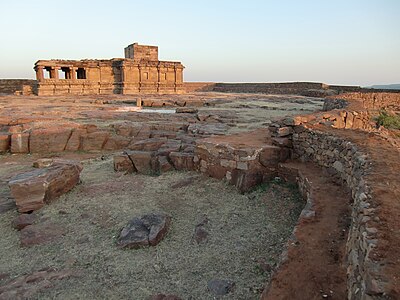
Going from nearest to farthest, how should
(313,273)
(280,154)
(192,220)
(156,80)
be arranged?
(313,273) < (192,220) < (280,154) < (156,80)

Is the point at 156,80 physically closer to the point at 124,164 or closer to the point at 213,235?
the point at 124,164

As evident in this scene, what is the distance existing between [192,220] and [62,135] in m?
6.46

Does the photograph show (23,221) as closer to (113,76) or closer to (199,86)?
(113,76)

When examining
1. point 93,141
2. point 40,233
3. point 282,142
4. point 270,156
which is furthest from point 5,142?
point 282,142

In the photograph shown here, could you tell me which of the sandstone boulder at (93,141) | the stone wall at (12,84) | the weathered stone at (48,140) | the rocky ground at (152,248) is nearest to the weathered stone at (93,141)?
the sandstone boulder at (93,141)

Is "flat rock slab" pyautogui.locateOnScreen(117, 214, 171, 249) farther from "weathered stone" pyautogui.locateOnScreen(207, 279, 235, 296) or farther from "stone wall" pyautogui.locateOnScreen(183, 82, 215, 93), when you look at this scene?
"stone wall" pyautogui.locateOnScreen(183, 82, 215, 93)

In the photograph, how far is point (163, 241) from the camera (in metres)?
4.37

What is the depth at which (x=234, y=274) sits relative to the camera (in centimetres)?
362

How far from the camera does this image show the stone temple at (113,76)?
1038 inches

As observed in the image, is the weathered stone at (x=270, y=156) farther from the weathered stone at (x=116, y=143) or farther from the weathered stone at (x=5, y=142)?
the weathered stone at (x=5, y=142)

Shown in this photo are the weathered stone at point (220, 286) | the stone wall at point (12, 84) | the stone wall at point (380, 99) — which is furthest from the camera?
the stone wall at point (12, 84)

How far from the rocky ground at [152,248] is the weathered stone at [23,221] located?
89 mm

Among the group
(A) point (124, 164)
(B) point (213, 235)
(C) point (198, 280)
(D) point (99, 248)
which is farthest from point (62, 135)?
(C) point (198, 280)

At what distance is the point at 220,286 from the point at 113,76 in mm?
28129
